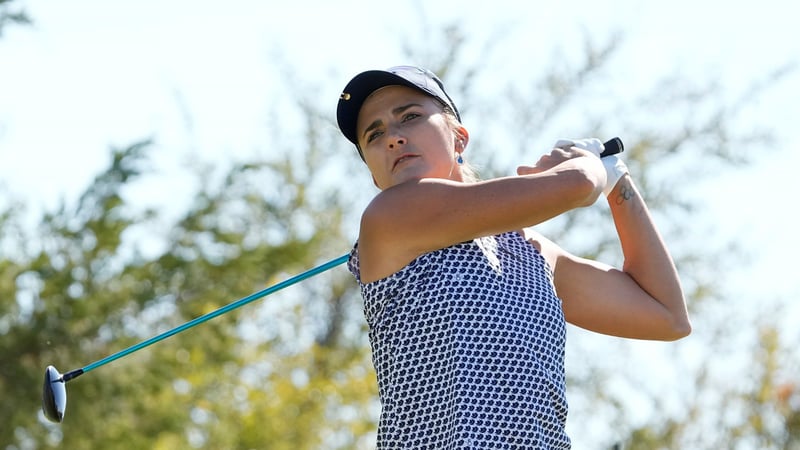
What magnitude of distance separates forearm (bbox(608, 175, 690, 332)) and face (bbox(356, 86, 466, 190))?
1.60ft

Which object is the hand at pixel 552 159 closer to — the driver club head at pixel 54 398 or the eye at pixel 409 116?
the eye at pixel 409 116

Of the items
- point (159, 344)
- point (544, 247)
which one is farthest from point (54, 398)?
point (159, 344)

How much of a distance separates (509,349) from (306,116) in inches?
519

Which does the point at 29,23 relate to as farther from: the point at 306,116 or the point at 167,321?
the point at 306,116

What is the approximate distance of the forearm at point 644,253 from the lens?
3.41 meters

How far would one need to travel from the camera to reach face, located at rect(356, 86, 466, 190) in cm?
304

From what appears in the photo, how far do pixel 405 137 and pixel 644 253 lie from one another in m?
0.76

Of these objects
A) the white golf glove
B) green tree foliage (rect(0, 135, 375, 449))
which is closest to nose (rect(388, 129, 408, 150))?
the white golf glove

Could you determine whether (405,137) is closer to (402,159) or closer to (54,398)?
(402,159)

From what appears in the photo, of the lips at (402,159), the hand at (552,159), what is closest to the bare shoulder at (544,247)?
the hand at (552,159)

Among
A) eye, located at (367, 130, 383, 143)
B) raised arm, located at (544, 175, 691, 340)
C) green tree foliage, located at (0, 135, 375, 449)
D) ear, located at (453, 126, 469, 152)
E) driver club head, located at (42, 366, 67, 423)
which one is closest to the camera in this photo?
eye, located at (367, 130, 383, 143)

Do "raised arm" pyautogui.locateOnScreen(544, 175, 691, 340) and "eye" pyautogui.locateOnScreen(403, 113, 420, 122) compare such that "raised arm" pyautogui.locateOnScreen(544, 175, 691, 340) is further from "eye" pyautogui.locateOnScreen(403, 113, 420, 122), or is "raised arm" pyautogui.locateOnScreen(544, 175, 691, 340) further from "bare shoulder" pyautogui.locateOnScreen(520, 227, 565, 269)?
"eye" pyautogui.locateOnScreen(403, 113, 420, 122)

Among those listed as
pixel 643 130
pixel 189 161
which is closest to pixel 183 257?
pixel 189 161

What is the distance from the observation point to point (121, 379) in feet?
31.9
